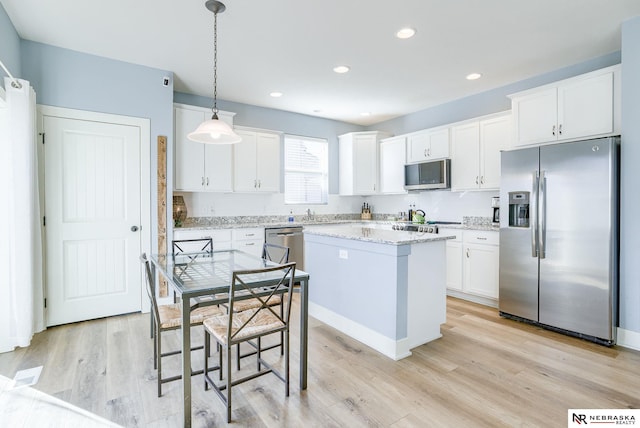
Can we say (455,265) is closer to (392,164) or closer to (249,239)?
(392,164)

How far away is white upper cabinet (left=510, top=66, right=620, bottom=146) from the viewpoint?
3016 mm

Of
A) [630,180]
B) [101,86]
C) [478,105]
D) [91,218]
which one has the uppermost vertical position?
[478,105]

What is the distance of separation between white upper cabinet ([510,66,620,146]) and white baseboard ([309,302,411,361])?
2579 mm

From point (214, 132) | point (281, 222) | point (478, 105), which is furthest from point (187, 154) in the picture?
point (478, 105)

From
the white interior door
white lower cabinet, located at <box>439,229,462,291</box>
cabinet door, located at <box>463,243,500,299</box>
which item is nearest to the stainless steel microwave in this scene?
white lower cabinet, located at <box>439,229,462,291</box>

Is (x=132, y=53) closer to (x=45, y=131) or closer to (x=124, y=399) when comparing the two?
(x=45, y=131)

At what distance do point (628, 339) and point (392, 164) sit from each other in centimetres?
360

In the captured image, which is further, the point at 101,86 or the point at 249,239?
the point at 249,239

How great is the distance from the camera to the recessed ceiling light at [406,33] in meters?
2.90

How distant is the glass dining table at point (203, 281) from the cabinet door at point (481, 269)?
271cm

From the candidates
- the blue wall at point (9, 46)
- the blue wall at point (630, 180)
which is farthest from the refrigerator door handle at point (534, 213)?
the blue wall at point (9, 46)

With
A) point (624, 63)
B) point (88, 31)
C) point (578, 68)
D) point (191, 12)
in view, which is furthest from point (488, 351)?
point (88, 31)

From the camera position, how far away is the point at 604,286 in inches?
113

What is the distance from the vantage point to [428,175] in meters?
4.87
